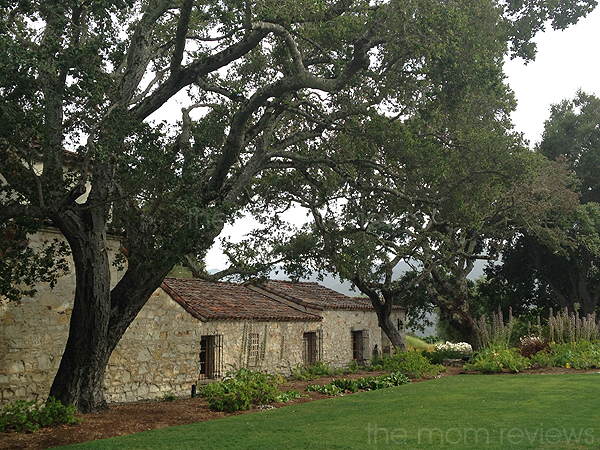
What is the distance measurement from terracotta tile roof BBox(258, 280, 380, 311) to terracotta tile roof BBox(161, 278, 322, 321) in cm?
57

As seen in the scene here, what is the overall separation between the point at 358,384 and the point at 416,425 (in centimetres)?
688

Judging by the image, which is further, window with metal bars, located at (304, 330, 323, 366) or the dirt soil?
window with metal bars, located at (304, 330, 323, 366)

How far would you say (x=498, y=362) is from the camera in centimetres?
1742

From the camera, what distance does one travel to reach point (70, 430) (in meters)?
8.72

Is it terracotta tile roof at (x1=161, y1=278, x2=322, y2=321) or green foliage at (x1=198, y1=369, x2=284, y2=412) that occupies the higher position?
terracotta tile roof at (x1=161, y1=278, x2=322, y2=321)

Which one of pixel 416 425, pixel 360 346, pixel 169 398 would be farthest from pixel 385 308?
pixel 416 425

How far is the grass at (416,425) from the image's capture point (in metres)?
7.21

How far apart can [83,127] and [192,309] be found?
24.8ft

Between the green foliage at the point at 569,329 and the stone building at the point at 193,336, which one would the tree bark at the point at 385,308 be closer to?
the stone building at the point at 193,336

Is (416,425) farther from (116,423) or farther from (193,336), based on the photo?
(193,336)

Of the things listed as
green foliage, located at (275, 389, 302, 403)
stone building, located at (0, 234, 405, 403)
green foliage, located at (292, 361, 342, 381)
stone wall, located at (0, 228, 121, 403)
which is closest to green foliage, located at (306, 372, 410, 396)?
Result: green foliage, located at (275, 389, 302, 403)

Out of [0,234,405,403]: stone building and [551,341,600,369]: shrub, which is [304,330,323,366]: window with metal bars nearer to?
[0,234,405,403]: stone building

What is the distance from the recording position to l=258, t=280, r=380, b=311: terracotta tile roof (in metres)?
22.5

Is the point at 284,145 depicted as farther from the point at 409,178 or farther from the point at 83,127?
the point at 83,127
